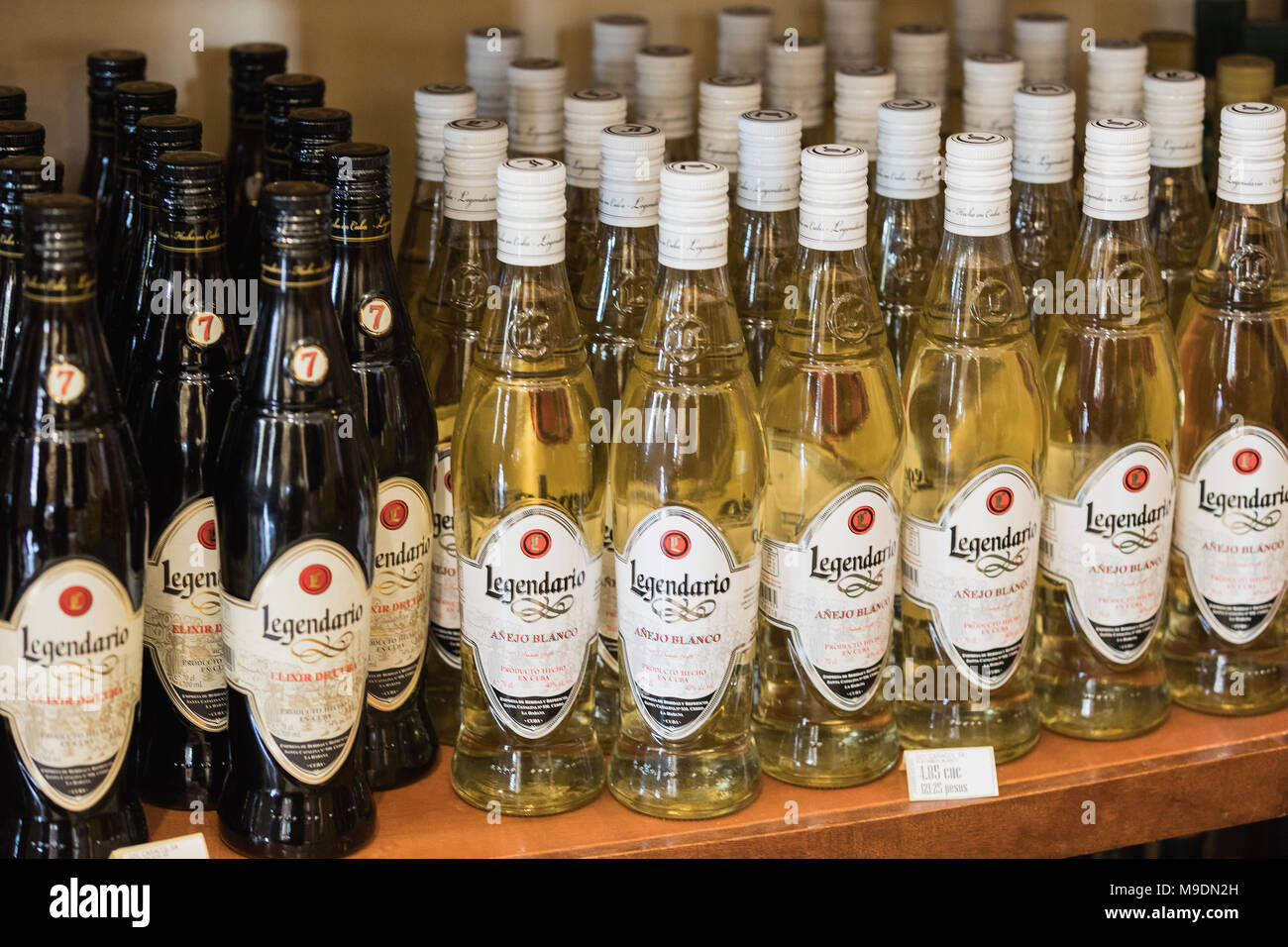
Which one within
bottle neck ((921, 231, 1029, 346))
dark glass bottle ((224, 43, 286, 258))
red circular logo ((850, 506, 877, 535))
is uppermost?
dark glass bottle ((224, 43, 286, 258))

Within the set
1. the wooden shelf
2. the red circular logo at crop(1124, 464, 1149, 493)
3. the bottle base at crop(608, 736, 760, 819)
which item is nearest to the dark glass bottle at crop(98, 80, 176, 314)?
the wooden shelf

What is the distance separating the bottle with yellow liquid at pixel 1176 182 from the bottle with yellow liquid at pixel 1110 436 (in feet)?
0.44

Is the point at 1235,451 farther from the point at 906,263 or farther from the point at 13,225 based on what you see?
the point at 13,225

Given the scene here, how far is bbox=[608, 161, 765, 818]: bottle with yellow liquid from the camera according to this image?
3.67ft

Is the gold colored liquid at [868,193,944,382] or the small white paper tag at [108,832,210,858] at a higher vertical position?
the gold colored liquid at [868,193,944,382]

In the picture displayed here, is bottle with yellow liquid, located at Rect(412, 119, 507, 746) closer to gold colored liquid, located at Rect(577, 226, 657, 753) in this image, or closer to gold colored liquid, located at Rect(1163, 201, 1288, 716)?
gold colored liquid, located at Rect(577, 226, 657, 753)

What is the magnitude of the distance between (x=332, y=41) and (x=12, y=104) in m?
0.36

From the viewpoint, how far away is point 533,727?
3.86 feet

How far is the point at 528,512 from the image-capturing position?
1125 mm

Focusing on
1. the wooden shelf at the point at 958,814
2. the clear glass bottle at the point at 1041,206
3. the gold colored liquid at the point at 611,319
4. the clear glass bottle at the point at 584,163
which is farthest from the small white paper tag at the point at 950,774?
the clear glass bottle at the point at 584,163

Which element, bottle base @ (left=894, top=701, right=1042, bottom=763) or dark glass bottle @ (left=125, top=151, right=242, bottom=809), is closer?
dark glass bottle @ (left=125, top=151, right=242, bottom=809)

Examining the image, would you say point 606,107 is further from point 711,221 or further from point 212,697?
point 212,697

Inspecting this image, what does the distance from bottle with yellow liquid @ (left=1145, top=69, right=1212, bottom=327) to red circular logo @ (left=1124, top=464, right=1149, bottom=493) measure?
0.22m

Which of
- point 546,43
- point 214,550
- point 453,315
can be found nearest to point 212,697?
point 214,550
